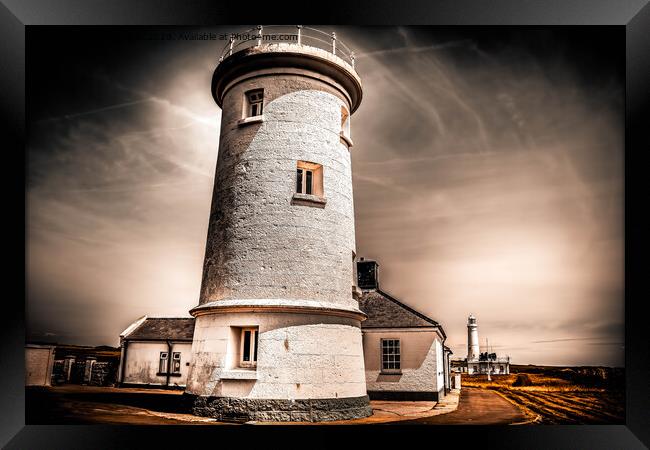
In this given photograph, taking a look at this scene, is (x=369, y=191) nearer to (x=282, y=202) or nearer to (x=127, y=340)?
(x=282, y=202)

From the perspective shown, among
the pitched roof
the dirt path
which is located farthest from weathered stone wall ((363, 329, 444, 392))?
A: the dirt path

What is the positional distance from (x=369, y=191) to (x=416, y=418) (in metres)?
3.70

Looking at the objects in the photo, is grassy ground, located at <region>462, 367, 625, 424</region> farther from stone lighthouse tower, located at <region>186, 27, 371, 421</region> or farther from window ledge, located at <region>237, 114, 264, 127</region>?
window ledge, located at <region>237, 114, 264, 127</region>

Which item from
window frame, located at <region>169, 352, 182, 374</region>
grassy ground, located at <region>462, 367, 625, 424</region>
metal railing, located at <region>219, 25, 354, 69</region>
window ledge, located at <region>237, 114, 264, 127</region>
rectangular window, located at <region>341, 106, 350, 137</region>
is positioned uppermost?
metal railing, located at <region>219, 25, 354, 69</region>

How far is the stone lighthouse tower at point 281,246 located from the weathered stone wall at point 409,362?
4039 millimetres

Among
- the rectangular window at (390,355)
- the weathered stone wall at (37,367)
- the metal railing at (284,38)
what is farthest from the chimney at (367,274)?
the weathered stone wall at (37,367)

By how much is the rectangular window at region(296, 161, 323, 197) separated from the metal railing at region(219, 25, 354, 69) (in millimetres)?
1802

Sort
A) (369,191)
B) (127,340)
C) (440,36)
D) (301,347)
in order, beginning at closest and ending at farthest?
(301,347)
(440,36)
(369,191)
(127,340)

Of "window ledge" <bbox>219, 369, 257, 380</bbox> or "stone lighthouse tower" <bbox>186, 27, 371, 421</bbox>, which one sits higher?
"stone lighthouse tower" <bbox>186, 27, 371, 421</bbox>

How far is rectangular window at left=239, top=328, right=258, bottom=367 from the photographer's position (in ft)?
21.8
